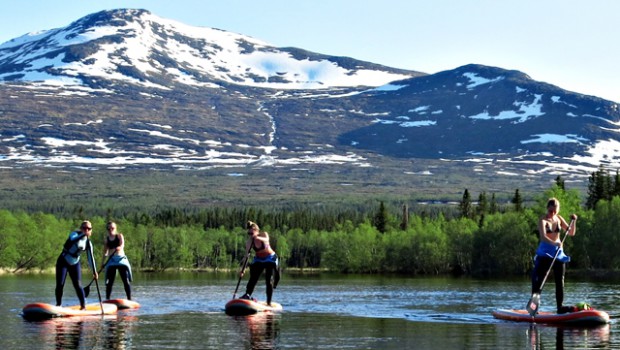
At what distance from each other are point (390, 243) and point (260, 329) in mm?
119734

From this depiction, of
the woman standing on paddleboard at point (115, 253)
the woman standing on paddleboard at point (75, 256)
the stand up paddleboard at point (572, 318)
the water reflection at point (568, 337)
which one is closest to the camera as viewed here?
the water reflection at point (568, 337)

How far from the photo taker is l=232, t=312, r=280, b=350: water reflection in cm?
2980

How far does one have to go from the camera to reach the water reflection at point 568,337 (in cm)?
2922

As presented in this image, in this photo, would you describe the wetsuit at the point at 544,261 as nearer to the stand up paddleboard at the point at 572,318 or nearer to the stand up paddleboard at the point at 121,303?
the stand up paddleboard at the point at 572,318

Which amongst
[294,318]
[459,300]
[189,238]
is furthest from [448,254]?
[294,318]

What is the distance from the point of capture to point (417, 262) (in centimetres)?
14400

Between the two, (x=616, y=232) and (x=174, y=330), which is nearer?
(x=174, y=330)

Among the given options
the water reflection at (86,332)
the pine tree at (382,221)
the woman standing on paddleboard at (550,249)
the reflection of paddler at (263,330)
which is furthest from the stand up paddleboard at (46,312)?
the pine tree at (382,221)

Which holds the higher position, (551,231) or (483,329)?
(551,231)

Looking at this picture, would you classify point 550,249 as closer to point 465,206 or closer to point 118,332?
point 118,332

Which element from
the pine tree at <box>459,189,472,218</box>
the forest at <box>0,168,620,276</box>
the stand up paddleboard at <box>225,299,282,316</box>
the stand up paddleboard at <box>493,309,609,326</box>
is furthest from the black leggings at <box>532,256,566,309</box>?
the pine tree at <box>459,189,472,218</box>

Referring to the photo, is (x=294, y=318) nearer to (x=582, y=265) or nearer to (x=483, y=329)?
(x=483, y=329)

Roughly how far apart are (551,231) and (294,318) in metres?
9.54

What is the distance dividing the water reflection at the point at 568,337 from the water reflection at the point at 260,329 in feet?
22.7
